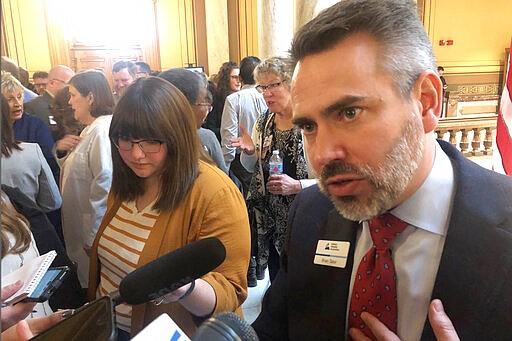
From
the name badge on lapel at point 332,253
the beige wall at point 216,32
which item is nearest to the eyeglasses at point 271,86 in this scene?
the name badge on lapel at point 332,253

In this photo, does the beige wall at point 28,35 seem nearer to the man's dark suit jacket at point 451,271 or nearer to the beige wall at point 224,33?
the beige wall at point 224,33

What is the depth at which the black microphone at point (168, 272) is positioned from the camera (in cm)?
63

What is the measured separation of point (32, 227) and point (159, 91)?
86cm

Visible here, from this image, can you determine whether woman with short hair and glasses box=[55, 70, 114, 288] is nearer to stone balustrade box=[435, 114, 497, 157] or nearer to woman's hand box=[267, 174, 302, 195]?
woman's hand box=[267, 174, 302, 195]

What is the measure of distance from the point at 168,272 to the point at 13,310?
67cm

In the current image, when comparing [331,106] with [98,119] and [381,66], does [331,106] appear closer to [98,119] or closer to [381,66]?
[381,66]

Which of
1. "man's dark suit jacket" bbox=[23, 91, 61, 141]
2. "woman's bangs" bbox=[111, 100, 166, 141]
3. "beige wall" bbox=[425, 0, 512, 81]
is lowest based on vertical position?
"man's dark suit jacket" bbox=[23, 91, 61, 141]

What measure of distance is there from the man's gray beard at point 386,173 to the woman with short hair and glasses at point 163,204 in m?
0.62

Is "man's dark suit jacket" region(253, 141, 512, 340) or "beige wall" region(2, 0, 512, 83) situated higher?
"beige wall" region(2, 0, 512, 83)

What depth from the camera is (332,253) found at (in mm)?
1036

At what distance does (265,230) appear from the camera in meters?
2.68

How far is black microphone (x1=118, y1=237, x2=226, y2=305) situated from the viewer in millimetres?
634

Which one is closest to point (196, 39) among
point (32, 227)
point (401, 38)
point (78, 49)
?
point (78, 49)

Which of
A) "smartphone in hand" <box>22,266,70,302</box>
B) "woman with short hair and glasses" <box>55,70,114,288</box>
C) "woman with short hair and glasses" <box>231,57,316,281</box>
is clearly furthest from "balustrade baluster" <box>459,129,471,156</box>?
"smartphone in hand" <box>22,266,70,302</box>
